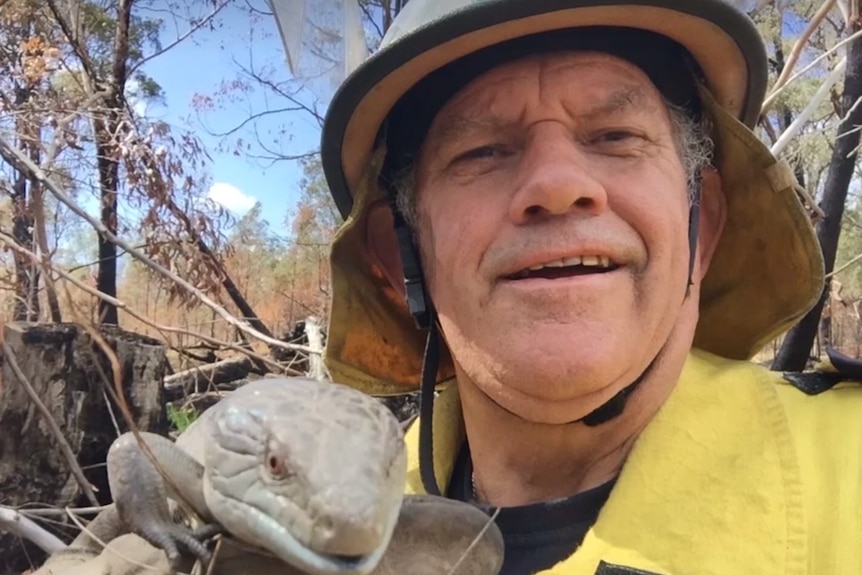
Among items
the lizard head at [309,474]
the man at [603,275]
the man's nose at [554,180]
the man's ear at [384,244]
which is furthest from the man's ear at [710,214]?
the lizard head at [309,474]

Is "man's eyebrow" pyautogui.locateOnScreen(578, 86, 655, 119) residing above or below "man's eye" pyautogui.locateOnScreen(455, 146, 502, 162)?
above

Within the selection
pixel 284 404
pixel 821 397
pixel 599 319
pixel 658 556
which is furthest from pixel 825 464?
pixel 284 404

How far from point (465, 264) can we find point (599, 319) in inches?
14.0

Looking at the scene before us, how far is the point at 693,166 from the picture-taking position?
2145 millimetres

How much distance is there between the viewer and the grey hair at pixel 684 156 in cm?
213

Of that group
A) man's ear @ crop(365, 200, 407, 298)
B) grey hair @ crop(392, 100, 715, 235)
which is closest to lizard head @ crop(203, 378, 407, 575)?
grey hair @ crop(392, 100, 715, 235)

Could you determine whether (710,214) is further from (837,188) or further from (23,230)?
(23,230)

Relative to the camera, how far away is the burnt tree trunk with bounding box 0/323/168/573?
4086 mm

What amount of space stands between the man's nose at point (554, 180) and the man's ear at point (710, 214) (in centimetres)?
55

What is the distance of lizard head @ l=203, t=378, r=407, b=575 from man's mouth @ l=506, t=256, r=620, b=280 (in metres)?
0.71

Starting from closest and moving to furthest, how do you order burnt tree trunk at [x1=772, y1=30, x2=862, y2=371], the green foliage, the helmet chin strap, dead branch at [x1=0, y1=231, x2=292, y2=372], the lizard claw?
the lizard claw → the helmet chin strap → dead branch at [x1=0, y1=231, x2=292, y2=372] → the green foliage → burnt tree trunk at [x1=772, y1=30, x2=862, y2=371]

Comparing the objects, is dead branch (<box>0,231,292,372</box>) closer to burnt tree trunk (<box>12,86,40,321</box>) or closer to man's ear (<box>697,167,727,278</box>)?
burnt tree trunk (<box>12,86,40,321</box>)

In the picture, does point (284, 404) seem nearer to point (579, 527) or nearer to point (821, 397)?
point (579, 527)

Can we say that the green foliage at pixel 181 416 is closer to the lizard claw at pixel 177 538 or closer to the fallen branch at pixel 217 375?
the fallen branch at pixel 217 375
